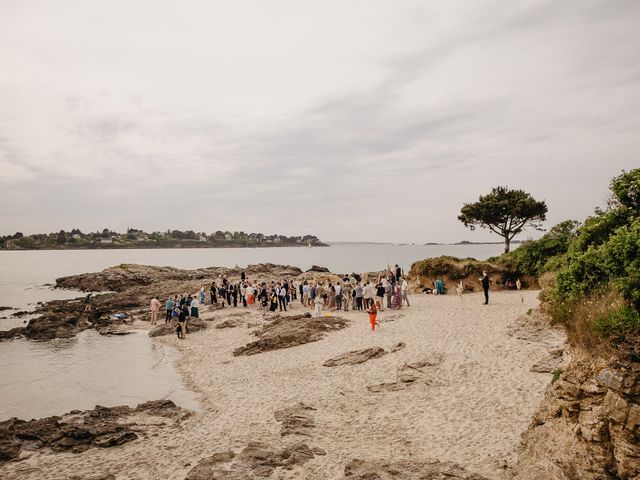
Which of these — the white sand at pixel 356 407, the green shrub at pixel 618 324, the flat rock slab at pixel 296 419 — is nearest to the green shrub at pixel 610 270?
the green shrub at pixel 618 324

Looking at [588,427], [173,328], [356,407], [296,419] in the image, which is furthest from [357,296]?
[588,427]

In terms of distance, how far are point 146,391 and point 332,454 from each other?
959 cm

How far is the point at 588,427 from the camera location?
651cm

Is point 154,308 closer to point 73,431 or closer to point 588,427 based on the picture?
point 73,431

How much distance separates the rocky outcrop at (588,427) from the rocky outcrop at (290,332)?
44.8 ft

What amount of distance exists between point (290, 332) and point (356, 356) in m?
5.72

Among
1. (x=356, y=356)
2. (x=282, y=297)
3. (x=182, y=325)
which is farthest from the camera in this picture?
(x=282, y=297)

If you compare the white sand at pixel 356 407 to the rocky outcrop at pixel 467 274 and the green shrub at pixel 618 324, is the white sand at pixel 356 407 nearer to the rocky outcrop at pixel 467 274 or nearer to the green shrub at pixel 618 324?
the green shrub at pixel 618 324

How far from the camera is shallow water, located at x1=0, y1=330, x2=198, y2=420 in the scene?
14930 mm

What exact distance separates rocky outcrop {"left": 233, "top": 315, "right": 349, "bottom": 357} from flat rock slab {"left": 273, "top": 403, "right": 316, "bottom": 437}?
317 inches

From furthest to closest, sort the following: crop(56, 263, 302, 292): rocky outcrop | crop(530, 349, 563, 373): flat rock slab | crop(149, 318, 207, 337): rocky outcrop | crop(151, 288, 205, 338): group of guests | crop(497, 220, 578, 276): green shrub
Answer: crop(56, 263, 302, 292): rocky outcrop
crop(497, 220, 578, 276): green shrub
crop(149, 318, 207, 337): rocky outcrop
crop(151, 288, 205, 338): group of guests
crop(530, 349, 563, 373): flat rock slab

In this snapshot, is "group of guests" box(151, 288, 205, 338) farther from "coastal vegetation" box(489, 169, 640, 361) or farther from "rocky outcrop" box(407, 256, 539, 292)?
"coastal vegetation" box(489, 169, 640, 361)

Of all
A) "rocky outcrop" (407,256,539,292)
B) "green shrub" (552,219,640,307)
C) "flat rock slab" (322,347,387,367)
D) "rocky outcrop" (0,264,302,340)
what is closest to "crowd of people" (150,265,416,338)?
"rocky outcrop" (407,256,539,292)

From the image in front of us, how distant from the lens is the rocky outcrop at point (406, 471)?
788cm
